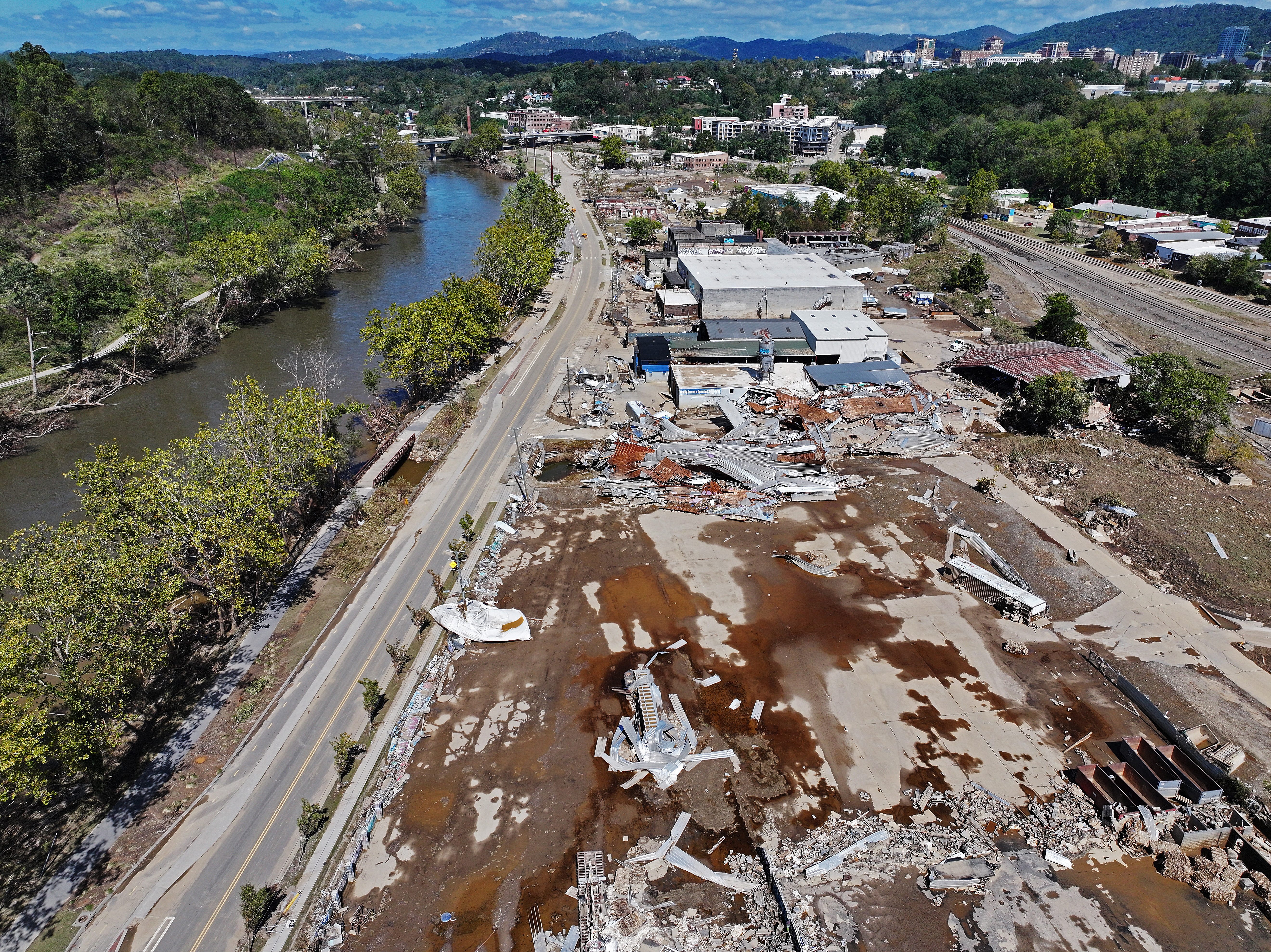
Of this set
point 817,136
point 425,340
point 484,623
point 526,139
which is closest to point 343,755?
point 484,623

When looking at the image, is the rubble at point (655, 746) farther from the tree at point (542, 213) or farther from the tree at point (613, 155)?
the tree at point (613, 155)

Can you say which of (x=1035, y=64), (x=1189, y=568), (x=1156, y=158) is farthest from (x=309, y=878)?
(x=1035, y=64)

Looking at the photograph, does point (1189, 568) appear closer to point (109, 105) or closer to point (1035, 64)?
point (109, 105)

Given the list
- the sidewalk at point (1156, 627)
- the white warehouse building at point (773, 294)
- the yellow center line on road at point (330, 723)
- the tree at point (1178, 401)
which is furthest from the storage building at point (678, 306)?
the sidewalk at point (1156, 627)

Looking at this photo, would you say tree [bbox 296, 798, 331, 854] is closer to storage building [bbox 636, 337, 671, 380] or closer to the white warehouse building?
storage building [bbox 636, 337, 671, 380]

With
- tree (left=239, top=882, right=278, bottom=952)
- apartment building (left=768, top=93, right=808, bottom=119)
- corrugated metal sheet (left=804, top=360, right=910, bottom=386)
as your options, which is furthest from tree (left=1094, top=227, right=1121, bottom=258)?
apartment building (left=768, top=93, right=808, bottom=119)

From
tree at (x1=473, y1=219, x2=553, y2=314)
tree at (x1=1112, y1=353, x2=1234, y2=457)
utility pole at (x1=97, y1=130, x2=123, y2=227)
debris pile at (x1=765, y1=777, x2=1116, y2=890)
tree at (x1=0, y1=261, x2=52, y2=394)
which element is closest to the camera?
debris pile at (x1=765, y1=777, x2=1116, y2=890)
